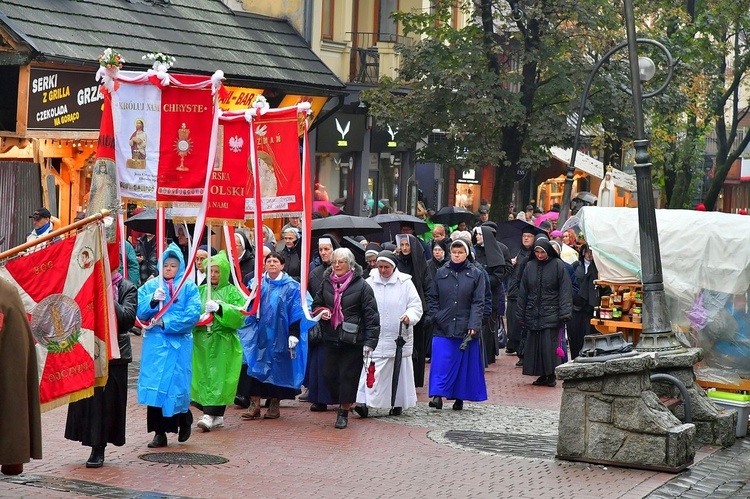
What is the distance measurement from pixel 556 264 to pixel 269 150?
17.0 ft

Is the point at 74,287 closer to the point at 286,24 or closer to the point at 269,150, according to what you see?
the point at 269,150

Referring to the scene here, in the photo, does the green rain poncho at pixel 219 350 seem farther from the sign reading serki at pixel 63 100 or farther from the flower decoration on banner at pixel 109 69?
the sign reading serki at pixel 63 100

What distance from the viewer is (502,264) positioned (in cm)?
1888

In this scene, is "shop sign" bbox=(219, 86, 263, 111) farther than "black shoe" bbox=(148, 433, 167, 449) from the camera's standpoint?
Yes

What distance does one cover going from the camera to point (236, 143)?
39.9ft

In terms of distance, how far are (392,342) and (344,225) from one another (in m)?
4.93

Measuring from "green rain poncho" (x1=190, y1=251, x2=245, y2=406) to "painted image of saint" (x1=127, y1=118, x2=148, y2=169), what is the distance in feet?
4.19

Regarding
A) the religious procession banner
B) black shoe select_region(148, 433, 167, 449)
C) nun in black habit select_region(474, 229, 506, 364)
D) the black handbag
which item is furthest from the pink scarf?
nun in black habit select_region(474, 229, 506, 364)

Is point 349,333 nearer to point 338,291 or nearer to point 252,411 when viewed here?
point 338,291

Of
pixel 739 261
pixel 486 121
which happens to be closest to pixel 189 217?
pixel 739 261


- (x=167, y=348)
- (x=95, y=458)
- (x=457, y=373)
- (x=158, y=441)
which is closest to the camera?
(x=95, y=458)

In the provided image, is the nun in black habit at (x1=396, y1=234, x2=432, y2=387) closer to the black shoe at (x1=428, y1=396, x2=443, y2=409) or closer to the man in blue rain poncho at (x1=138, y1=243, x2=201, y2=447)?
the black shoe at (x1=428, y1=396, x2=443, y2=409)

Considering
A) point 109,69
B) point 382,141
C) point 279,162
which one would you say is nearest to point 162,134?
point 109,69

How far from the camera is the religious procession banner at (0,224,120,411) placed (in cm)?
827
